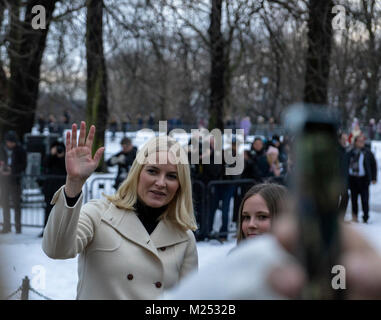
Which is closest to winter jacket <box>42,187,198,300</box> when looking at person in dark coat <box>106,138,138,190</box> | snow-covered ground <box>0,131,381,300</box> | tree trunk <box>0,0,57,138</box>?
snow-covered ground <box>0,131,381,300</box>

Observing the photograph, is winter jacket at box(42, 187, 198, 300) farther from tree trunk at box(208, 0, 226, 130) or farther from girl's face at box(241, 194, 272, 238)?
tree trunk at box(208, 0, 226, 130)

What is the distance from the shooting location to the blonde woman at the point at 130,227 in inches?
75.8

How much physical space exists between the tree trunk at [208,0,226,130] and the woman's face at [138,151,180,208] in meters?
8.48

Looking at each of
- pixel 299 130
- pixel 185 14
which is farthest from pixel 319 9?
pixel 299 130

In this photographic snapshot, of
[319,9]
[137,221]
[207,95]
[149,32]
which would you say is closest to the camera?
[137,221]

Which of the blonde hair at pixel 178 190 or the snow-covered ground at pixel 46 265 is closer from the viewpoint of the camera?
the blonde hair at pixel 178 190

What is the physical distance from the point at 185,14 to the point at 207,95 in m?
3.03

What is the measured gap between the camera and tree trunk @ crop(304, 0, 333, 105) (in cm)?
917

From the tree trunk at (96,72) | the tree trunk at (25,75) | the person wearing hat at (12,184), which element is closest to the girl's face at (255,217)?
the person wearing hat at (12,184)

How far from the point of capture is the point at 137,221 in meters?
2.35

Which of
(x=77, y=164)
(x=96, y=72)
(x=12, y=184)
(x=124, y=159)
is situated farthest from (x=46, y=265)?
(x=96, y=72)

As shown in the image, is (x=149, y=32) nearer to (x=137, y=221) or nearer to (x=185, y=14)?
(x=185, y=14)

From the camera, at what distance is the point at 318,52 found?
945 centimetres

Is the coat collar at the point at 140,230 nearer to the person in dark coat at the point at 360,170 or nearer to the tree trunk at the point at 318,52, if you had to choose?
the tree trunk at the point at 318,52
